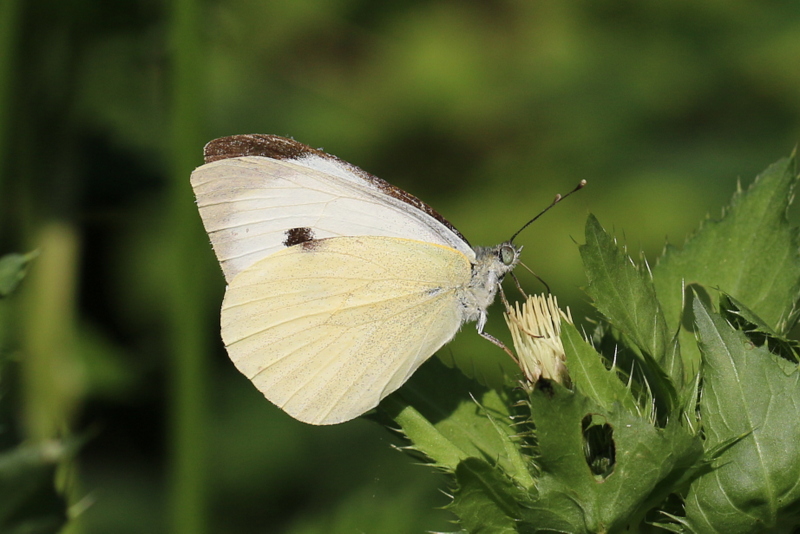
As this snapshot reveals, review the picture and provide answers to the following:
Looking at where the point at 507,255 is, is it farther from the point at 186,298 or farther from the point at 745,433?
the point at 745,433

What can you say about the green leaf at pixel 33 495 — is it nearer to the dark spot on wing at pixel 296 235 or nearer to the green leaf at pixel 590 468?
the dark spot on wing at pixel 296 235

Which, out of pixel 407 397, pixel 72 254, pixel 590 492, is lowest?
pixel 72 254

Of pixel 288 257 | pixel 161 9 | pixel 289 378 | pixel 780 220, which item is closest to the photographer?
pixel 780 220

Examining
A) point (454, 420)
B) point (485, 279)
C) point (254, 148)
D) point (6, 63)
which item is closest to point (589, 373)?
point (454, 420)

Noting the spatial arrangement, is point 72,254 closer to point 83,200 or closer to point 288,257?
point 83,200

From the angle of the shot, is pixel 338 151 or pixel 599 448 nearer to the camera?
pixel 599 448

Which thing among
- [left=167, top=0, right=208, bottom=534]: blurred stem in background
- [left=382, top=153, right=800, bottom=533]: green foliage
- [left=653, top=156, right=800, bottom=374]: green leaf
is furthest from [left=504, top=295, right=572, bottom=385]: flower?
[left=167, top=0, right=208, bottom=534]: blurred stem in background

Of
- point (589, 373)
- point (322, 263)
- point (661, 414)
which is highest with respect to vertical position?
point (589, 373)

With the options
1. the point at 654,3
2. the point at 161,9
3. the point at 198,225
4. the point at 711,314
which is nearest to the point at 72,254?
the point at 198,225
